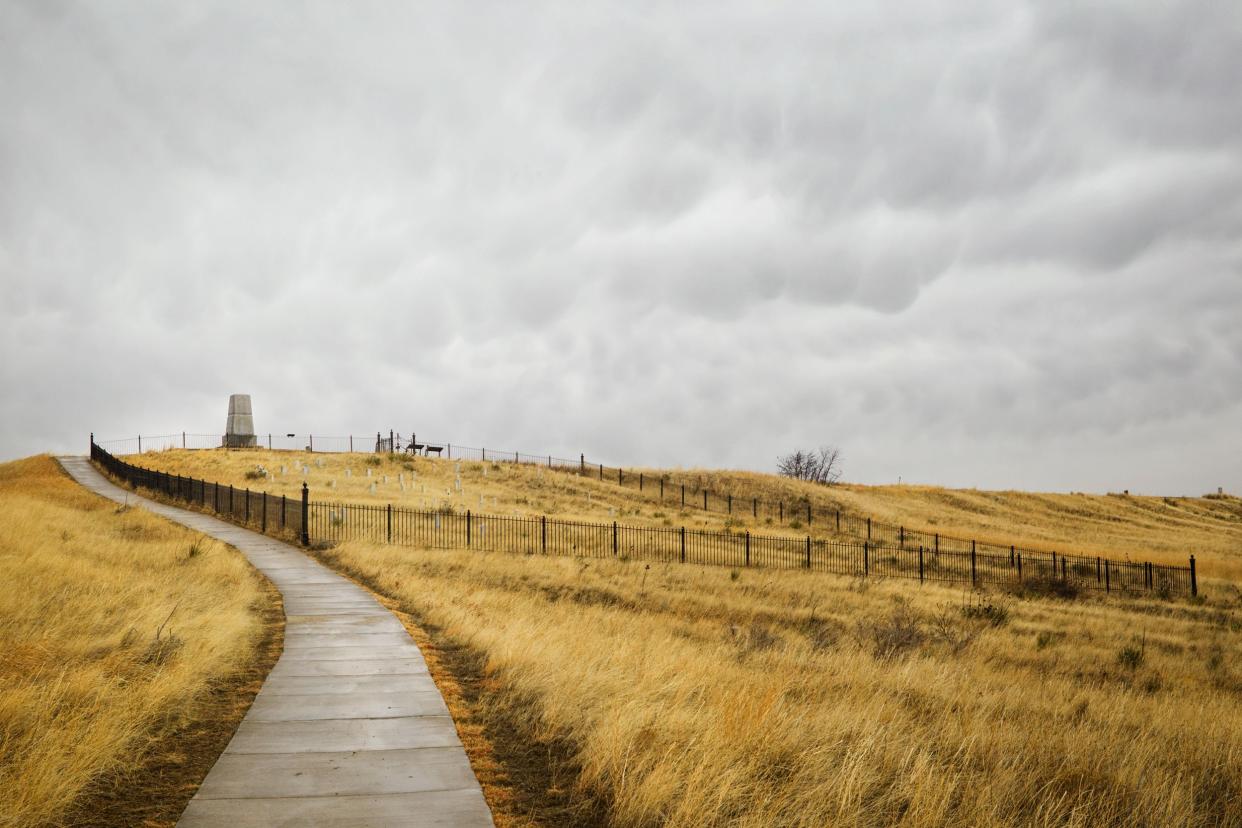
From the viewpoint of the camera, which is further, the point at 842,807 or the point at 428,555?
the point at 428,555

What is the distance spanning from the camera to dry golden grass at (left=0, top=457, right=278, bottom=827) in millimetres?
5090

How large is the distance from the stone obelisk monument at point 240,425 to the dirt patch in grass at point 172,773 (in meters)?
58.1

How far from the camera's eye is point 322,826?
4586mm

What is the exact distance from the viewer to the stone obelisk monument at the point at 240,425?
60.4 m

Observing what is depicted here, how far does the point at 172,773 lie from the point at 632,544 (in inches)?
1066

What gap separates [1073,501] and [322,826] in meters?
89.5

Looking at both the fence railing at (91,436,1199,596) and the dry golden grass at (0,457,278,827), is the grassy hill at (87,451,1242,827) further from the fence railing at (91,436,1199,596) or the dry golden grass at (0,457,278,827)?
the fence railing at (91,436,1199,596)

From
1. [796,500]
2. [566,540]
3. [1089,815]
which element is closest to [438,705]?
[1089,815]

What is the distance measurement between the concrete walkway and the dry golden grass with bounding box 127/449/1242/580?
29.8 metres

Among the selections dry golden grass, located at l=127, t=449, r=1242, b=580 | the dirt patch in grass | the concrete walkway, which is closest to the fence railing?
dry golden grass, located at l=127, t=449, r=1242, b=580

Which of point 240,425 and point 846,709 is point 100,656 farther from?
point 240,425

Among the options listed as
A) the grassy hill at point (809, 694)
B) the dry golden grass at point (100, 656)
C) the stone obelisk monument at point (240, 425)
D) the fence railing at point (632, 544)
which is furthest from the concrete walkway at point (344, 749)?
the stone obelisk monument at point (240, 425)

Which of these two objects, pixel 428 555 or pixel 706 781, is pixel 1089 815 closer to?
pixel 706 781

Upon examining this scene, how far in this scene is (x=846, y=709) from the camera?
753cm
